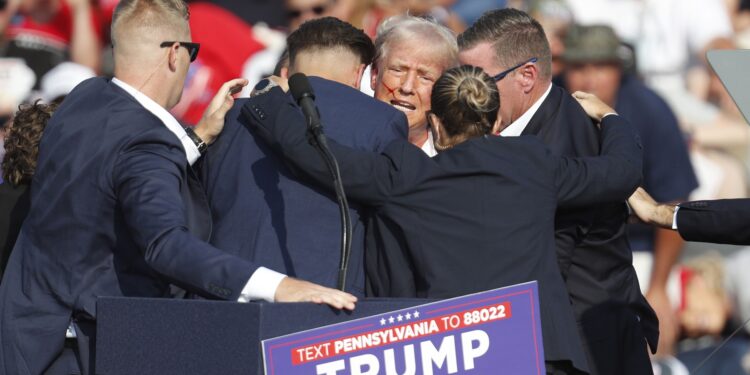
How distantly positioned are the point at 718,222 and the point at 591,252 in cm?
45

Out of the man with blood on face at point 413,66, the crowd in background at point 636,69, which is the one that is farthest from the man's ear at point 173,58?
the crowd in background at point 636,69

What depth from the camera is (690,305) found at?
7.80 metres

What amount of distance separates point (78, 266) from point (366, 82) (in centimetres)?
165

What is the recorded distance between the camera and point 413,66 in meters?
4.79

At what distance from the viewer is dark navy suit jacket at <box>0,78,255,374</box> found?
400 cm

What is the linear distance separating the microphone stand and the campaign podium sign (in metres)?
0.23

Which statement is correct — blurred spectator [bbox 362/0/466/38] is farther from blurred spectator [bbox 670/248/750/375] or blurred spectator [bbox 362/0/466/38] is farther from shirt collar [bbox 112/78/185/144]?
shirt collar [bbox 112/78/185/144]

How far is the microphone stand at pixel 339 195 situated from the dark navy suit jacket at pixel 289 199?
38 centimetres

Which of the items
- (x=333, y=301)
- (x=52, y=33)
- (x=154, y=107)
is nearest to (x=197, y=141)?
(x=154, y=107)

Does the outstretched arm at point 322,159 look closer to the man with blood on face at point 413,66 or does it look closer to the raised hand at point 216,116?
the raised hand at point 216,116

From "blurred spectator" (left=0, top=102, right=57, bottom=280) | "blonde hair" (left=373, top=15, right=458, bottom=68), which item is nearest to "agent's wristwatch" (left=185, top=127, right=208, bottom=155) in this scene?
"blurred spectator" (left=0, top=102, right=57, bottom=280)

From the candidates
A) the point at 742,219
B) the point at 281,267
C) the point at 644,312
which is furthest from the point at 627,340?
the point at 281,267

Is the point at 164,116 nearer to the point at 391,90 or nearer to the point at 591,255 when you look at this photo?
the point at 391,90

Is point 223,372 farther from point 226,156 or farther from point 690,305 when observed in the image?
point 690,305
